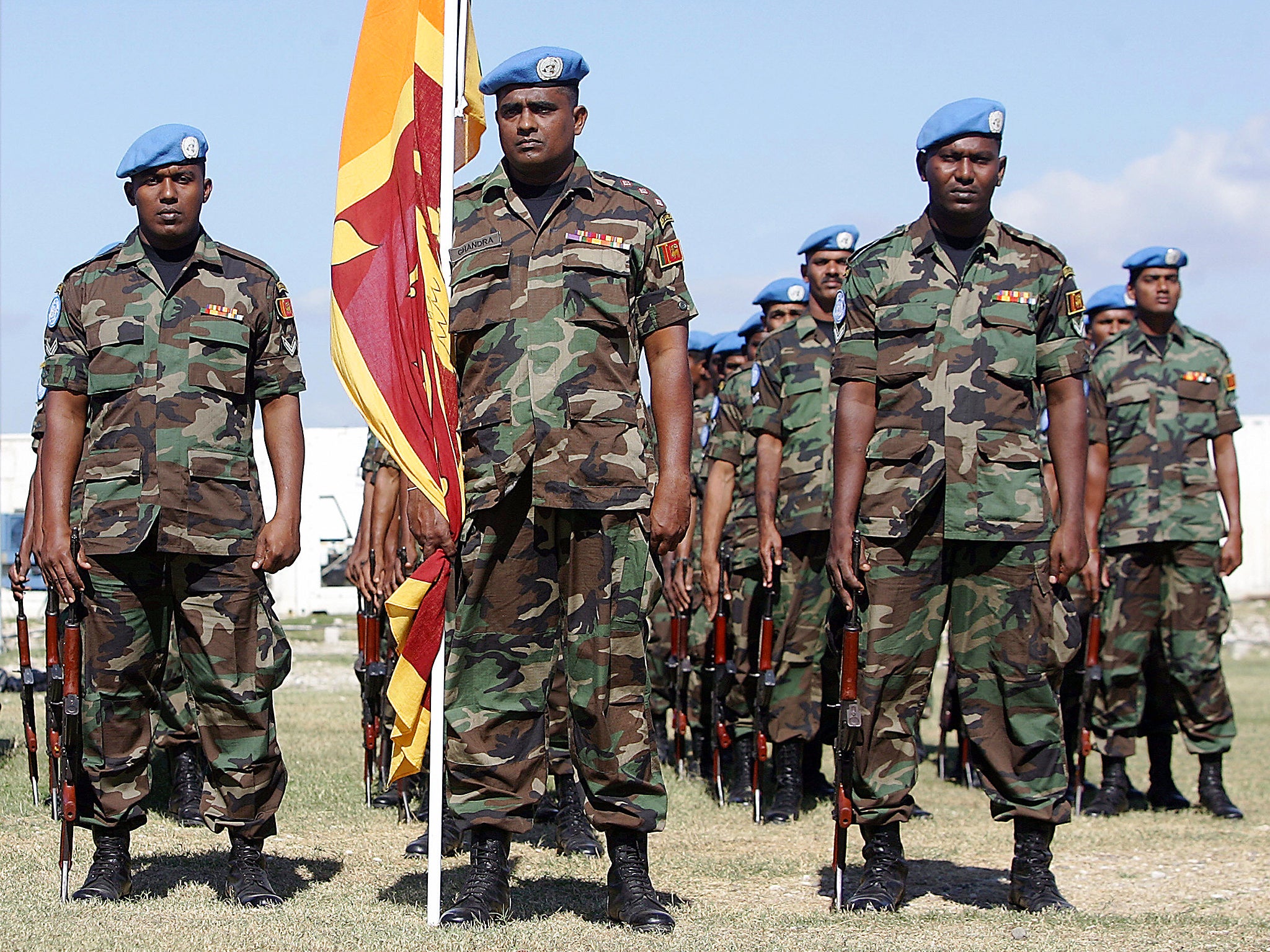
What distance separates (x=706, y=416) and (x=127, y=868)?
6216mm

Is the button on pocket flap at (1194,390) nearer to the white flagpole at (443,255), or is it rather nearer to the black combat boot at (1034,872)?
the black combat boot at (1034,872)

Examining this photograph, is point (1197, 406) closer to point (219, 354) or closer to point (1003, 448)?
point (1003, 448)

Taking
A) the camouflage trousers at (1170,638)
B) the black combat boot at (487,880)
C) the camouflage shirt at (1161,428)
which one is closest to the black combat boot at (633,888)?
the black combat boot at (487,880)

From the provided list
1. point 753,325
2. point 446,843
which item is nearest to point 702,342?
point 753,325

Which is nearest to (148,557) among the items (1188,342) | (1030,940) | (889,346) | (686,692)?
(889,346)

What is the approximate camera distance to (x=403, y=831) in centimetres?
689

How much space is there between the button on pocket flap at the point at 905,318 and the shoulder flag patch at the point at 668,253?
33.0 inches

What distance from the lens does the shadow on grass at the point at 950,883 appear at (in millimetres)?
5652

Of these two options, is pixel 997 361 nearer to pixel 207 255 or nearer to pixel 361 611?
pixel 207 255

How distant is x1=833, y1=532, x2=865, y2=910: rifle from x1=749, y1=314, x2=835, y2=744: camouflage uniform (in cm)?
230

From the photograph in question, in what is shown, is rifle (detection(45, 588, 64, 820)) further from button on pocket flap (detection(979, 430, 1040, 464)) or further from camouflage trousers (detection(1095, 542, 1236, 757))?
camouflage trousers (detection(1095, 542, 1236, 757))

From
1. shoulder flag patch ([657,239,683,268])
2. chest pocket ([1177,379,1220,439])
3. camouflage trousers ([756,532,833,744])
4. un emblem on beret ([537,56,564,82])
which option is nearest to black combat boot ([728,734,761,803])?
camouflage trousers ([756,532,833,744])

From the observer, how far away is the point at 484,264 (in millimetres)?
4992

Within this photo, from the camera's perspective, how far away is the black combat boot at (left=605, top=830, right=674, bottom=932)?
15.6ft
